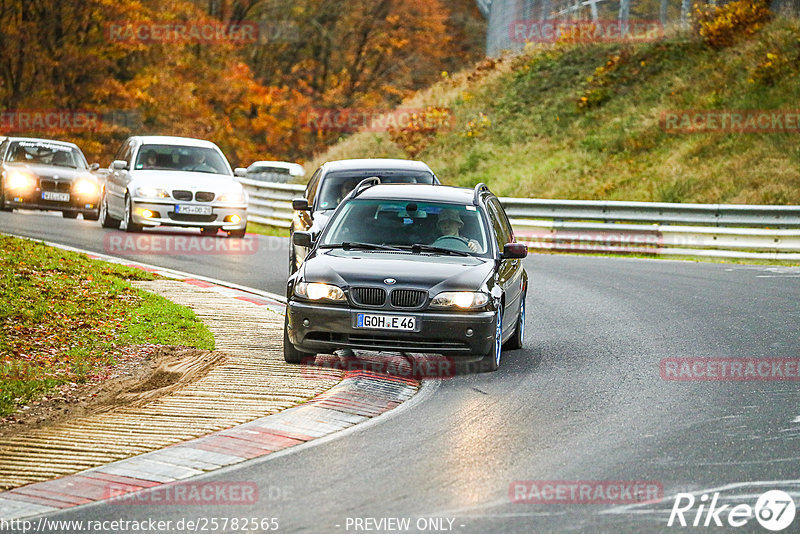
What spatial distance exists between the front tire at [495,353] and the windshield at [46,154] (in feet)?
64.7

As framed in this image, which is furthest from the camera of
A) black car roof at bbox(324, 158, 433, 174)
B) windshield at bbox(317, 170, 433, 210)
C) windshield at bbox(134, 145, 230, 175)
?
windshield at bbox(134, 145, 230, 175)

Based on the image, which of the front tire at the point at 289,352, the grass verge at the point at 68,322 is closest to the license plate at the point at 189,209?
the grass verge at the point at 68,322

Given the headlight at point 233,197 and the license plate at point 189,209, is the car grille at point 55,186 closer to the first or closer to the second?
the license plate at point 189,209

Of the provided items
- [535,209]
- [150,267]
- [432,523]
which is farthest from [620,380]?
[535,209]

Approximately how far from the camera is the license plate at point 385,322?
34.5 ft

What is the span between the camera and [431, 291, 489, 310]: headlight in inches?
420

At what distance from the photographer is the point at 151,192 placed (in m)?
23.4

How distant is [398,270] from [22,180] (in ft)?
63.6

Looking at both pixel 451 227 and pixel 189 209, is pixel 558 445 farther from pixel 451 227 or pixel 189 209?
pixel 189 209

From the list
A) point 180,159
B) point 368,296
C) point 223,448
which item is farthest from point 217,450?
point 180,159
